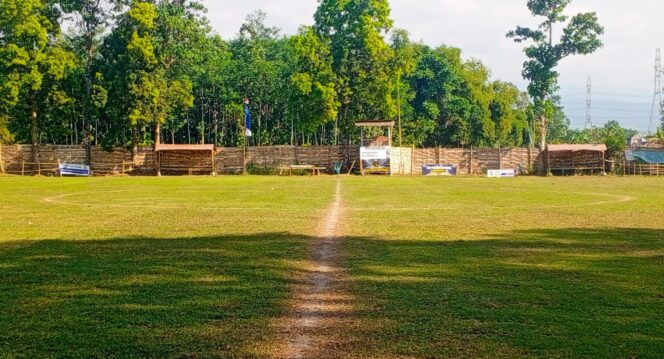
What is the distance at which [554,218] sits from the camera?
14.7 m

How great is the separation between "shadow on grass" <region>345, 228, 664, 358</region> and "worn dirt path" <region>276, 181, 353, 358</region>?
0.20 meters

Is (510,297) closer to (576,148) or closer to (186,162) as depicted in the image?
(186,162)

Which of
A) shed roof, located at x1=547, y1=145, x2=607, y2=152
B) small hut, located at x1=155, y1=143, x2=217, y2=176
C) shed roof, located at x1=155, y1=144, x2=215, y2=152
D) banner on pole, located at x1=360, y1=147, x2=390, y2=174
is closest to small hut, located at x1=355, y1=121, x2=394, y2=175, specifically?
banner on pole, located at x1=360, y1=147, x2=390, y2=174

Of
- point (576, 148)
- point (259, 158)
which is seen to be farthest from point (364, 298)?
point (576, 148)

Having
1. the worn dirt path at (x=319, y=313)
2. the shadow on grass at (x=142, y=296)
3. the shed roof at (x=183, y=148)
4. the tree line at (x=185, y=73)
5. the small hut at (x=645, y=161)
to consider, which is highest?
the tree line at (x=185, y=73)

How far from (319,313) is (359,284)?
1376mm

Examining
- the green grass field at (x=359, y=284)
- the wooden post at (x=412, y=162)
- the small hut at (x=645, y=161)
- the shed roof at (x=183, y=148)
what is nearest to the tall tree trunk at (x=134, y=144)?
the shed roof at (x=183, y=148)

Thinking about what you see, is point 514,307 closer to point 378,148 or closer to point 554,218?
point 554,218

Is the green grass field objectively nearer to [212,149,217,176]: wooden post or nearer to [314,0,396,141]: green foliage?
[212,149,217,176]: wooden post

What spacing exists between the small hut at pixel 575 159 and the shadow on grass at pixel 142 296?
4300 centimetres

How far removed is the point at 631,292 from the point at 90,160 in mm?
49175

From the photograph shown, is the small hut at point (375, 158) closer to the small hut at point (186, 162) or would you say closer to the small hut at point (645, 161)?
the small hut at point (186, 162)

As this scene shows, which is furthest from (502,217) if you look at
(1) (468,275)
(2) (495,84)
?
(2) (495,84)

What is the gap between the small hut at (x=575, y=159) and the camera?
48906mm
